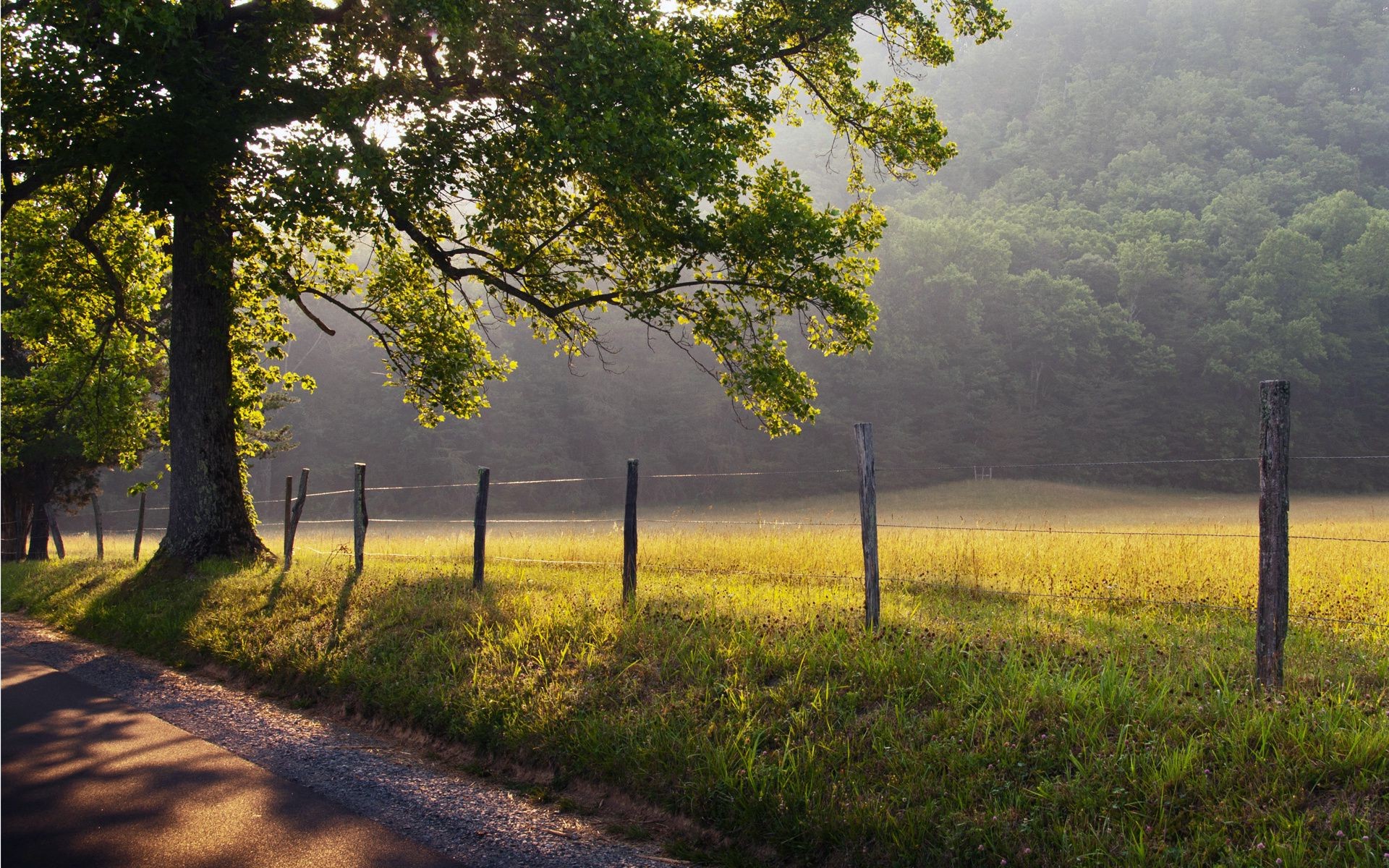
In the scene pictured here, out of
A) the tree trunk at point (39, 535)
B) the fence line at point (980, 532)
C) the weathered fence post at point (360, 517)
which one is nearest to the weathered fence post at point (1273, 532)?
the fence line at point (980, 532)

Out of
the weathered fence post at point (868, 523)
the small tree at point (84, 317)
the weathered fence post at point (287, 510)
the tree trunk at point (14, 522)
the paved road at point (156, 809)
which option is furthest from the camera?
the tree trunk at point (14, 522)

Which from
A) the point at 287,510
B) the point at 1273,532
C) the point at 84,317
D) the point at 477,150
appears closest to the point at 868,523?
the point at 1273,532

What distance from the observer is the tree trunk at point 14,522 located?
26438 millimetres

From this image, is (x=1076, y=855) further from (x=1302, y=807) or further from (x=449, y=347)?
(x=449, y=347)

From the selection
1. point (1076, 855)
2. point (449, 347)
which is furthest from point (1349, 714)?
point (449, 347)

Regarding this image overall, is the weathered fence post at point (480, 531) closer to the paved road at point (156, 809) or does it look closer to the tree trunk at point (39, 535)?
the paved road at point (156, 809)

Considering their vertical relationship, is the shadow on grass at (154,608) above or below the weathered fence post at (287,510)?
below

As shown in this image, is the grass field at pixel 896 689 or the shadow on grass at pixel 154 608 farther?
the shadow on grass at pixel 154 608

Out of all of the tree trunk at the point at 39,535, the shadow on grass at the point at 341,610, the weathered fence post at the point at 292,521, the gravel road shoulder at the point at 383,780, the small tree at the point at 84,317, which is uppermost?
the small tree at the point at 84,317

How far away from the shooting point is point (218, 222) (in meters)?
14.1

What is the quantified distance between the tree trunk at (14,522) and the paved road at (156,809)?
23.1 meters

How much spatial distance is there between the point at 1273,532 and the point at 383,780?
224 inches

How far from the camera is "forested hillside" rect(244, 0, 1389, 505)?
65562 millimetres

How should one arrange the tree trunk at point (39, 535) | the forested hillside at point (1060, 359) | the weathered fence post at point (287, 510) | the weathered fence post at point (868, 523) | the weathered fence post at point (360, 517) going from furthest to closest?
the forested hillside at point (1060, 359) < the tree trunk at point (39, 535) < the weathered fence post at point (287, 510) < the weathered fence post at point (360, 517) < the weathered fence post at point (868, 523)
